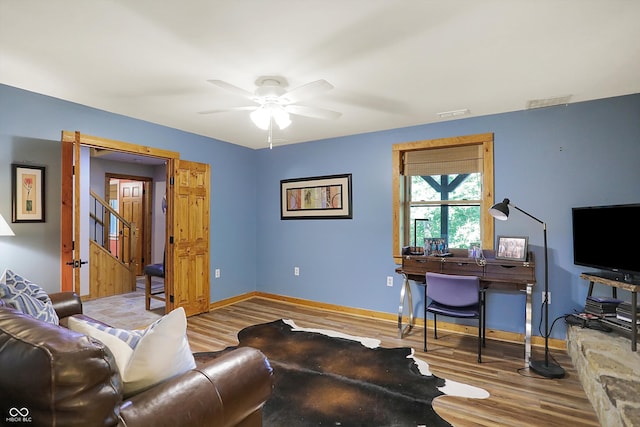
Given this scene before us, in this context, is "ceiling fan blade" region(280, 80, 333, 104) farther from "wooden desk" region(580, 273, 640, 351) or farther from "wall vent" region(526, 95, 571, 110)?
"wooden desk" region(580, 273, 640, 351)

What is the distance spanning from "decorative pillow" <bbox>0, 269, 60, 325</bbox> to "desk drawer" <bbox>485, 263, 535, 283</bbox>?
343 cm

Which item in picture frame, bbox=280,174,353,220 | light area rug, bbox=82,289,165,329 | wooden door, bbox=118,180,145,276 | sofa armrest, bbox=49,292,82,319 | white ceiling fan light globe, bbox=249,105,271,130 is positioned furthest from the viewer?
wooden door, bbox=118,180,145,276

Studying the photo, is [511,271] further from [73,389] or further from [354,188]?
[73,389]

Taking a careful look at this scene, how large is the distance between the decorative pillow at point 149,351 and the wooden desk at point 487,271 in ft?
8.85

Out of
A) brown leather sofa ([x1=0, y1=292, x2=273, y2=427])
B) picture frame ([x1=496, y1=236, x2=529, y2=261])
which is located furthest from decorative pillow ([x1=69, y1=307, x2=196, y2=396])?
picture frame ([x1=496, y1=236, x2=529, y2=261])

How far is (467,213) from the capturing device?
12.4 ft

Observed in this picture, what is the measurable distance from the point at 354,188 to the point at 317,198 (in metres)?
0.60

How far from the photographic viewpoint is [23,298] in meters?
1.74

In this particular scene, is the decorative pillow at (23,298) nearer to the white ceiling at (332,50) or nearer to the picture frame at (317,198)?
the white ceiling at (332,50)

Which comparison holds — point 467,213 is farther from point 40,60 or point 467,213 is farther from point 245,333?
point 40,60

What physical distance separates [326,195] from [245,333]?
2.08 meters

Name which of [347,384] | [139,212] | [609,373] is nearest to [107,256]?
[139,212]

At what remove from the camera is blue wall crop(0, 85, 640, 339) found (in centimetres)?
294

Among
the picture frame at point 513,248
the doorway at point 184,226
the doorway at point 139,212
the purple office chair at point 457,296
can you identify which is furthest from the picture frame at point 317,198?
the doorway at point 139,212
